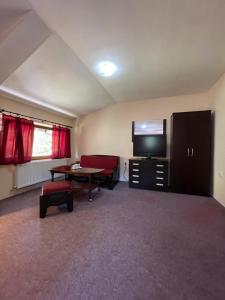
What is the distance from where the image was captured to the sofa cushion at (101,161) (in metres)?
4.58

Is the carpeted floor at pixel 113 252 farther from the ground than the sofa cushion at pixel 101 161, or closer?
closer

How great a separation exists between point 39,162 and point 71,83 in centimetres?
213

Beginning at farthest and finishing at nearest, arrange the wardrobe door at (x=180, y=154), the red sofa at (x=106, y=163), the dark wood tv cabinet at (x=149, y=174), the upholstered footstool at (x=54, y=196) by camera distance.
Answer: the red sofa at (x=106, y=163) → the dark wood tv cabinet at (x=149, y=174) → the wardrobe door at (x=180, y=154) → the upholstered footstool at (x=54, y=196)

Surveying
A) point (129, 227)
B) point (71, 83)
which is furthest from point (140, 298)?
point (71, 83)

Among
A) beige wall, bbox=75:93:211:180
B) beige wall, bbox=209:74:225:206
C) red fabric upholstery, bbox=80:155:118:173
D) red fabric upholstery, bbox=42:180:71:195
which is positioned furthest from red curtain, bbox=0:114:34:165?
beige wall, bbox=209:74:225:206

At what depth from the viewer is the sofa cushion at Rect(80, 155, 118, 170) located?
458 centimetres

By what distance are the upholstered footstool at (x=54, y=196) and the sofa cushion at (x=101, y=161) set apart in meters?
2.01

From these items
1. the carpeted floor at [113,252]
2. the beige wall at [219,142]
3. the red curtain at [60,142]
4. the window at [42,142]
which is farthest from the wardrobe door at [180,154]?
the window at [42,142]

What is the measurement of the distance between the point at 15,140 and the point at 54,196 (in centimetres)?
170

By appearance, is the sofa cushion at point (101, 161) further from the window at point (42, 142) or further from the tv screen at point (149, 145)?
the window at point (42, 142)

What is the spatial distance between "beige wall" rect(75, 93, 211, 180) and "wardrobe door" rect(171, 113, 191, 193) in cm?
66

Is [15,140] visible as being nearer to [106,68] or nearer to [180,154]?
[106,68]

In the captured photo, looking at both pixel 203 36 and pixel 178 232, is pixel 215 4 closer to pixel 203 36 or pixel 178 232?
pixel 203 36

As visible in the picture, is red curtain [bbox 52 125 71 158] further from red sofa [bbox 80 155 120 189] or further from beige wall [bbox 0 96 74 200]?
beige wall [bbox 0 96 74 200]
